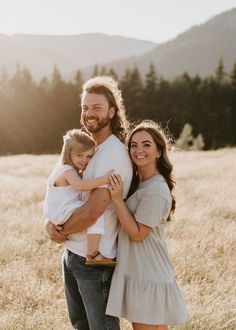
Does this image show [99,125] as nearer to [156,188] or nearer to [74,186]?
[74,186]

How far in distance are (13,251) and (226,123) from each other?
56402 mm

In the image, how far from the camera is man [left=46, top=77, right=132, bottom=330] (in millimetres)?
3711

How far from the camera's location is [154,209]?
3.73m

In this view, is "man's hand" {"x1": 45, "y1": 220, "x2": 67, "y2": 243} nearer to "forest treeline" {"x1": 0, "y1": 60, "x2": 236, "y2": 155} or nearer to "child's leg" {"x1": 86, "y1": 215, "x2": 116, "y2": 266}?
"child's leg" {"x1": 86, "y1": 215, "x2": 116, "y2": 266}

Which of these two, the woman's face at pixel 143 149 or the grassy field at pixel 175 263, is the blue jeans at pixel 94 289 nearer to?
the woman's face at pixel 143 149

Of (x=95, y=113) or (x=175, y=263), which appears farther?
(x=175, y=263)

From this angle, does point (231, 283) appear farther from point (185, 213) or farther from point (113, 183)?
point (185, 213)

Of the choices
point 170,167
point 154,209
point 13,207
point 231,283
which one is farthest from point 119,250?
point 13,207

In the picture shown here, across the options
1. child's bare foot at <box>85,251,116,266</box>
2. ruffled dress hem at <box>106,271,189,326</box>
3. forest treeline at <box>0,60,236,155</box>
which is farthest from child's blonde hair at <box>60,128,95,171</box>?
forest treeline at <box>0,60,236,155</box>

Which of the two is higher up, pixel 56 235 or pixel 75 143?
pixel 75 143

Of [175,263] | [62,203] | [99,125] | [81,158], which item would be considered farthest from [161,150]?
[175,263]

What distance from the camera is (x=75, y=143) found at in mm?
4027

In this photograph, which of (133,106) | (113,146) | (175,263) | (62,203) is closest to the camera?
(113,146)

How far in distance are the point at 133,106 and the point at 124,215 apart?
193 feet
